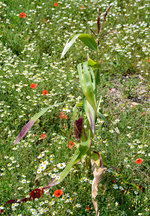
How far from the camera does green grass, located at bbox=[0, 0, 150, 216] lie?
2.52 m

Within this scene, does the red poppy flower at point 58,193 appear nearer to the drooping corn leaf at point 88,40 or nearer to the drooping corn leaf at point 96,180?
the drooping corn leaf at point 96,180

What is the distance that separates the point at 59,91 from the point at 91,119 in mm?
1871

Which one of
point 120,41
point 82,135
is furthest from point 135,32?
point 82,135

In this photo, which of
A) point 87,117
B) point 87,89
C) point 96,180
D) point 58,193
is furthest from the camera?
point 58,193

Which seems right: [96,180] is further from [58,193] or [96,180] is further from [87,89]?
[87,89]

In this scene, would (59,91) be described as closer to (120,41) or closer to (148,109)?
(148,109)

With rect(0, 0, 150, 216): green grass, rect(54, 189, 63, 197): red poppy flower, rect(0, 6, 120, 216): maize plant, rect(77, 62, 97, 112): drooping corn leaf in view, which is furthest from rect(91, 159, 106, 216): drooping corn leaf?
rect(77, 62, 97, 112): drooping corn leaf

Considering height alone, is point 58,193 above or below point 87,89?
below

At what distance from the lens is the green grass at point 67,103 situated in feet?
8.27

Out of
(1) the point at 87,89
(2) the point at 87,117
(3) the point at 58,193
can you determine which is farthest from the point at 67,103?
(1) the point at 87,89

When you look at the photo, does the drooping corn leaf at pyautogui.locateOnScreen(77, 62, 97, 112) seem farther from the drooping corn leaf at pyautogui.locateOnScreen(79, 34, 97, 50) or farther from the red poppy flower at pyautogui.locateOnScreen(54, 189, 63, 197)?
the red poppy flower at pyautogui.locateOnScreen(54, 189, 63, 197)

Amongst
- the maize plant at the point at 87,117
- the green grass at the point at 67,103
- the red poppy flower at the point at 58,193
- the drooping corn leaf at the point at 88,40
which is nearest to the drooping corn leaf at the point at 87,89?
the maize plant at the point at 87,117

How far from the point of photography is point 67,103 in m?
3.65

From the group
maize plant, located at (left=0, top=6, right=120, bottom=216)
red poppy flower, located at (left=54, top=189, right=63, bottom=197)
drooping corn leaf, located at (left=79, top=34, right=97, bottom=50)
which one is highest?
drooping corn leaf, located at (left=79, top=34, right=97, bottom=50)
